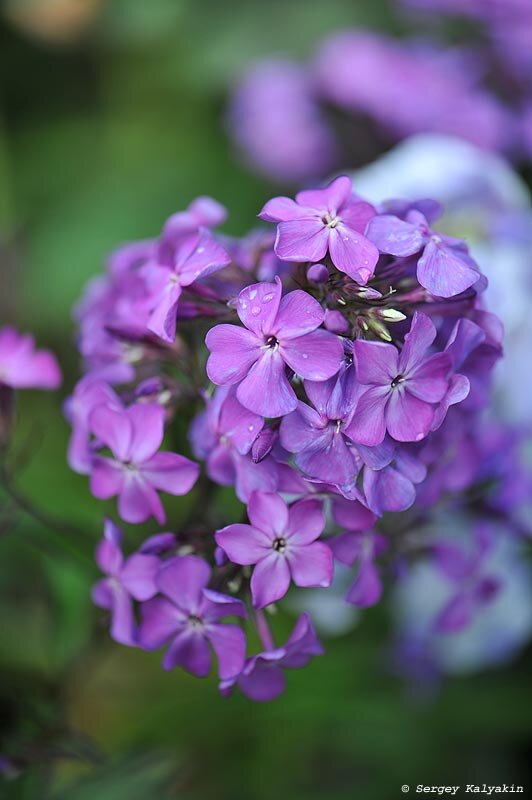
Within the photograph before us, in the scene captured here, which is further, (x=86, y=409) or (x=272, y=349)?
(x=86, y=409)

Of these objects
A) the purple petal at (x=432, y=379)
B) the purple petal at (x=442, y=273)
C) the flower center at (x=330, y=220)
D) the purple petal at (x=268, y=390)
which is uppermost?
the flower center at (x=330, y=220)

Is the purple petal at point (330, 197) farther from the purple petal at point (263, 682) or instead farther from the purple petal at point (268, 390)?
the purple petal at point (263, 682)

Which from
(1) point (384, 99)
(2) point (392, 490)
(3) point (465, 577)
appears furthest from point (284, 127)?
(2) point (392, 490)

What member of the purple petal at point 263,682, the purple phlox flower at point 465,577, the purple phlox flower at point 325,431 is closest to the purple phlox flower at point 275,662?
the purple petal at point 263,682

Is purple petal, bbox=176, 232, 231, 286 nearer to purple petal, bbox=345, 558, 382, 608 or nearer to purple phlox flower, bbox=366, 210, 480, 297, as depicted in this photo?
purple phlox flower, bbox=366, 210, 480, 297

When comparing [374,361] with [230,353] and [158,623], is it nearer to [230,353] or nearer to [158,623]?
[230,353]
